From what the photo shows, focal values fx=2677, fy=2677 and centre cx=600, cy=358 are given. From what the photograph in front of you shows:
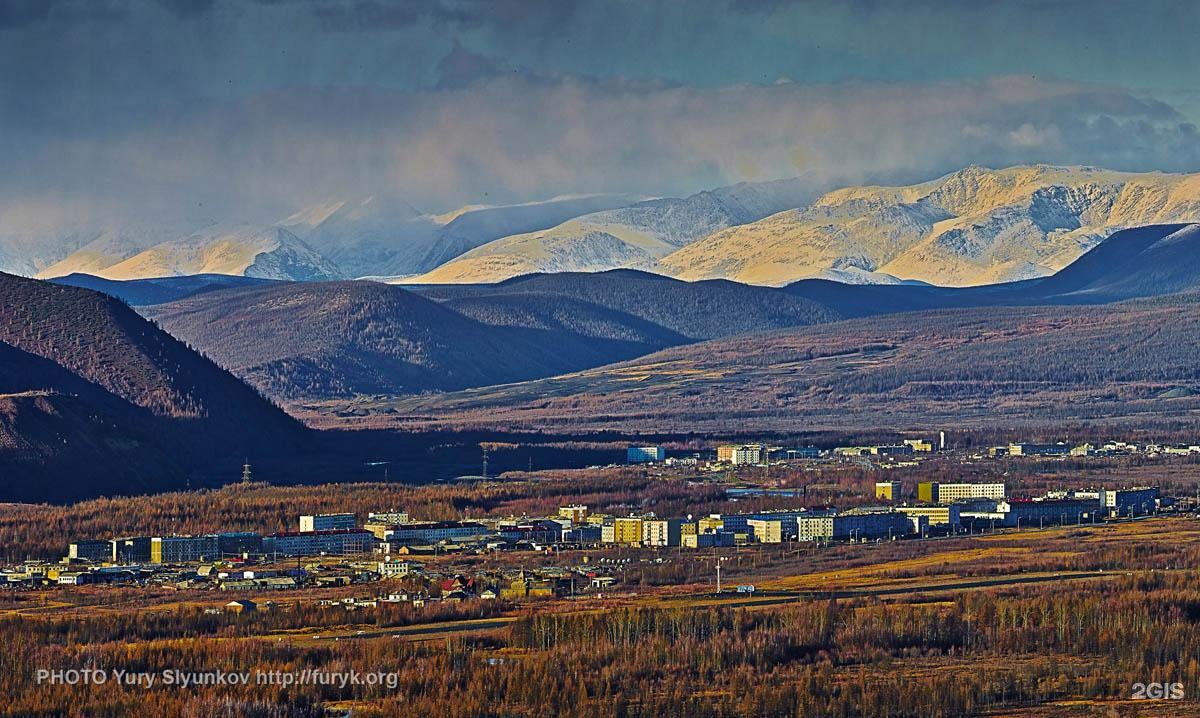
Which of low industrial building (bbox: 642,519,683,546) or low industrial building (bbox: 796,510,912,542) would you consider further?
low industrial building (bbox: 796,510,912,542)

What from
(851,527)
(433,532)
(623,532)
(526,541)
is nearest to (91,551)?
(433,532)

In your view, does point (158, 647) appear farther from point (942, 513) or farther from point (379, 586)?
point (942, 513)

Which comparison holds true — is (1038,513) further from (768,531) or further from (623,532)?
(623,532)

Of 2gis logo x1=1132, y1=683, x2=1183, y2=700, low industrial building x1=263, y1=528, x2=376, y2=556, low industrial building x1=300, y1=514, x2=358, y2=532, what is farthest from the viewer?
low industrial building x1=300, y1=514, x2=358, y2=532

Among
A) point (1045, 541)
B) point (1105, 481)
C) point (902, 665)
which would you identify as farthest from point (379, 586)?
point (1105, 481)

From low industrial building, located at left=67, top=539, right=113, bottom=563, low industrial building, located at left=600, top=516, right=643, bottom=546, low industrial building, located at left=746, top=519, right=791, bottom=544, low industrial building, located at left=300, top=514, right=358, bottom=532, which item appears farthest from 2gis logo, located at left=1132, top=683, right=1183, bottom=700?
low industrial building, located at left=300, top=514, right=358, bottom=532

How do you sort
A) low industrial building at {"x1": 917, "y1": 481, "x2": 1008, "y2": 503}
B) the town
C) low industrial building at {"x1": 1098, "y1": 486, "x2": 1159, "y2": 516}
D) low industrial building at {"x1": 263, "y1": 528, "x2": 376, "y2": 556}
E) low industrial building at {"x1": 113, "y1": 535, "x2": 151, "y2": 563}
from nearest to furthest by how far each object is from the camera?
the town < low industrial building at {"x1": 113, "y1": 535, "x2": 151, "y2": 563} < low industrial building at {"x1": 263, "y1": 528, "x2": 376, "y2": 556} < low industrial building at {"x1": 1098, "y1": 486, "x2": 1159, "y2": 516} < low industrial building at {"x1": 917, "y1": 481, "x2": 1008, "y2": 503}

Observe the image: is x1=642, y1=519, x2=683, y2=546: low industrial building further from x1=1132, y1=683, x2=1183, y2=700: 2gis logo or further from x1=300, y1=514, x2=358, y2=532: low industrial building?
x1=1132, y1=683, x2=1183, y2=700: 2gis logo

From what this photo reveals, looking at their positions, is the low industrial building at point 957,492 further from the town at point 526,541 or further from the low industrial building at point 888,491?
the low industrial building at point 888,491

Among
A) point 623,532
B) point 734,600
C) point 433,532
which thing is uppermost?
point 433,532

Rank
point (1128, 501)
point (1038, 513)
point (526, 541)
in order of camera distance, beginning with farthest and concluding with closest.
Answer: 1. point (1128, 501)
2. point (1038, 513)
3. point (526, 541)

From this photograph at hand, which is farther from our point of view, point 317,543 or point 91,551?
point 317,543

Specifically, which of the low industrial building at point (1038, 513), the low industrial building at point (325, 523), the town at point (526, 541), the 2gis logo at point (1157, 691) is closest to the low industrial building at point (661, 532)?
the town at point (526, 541)
